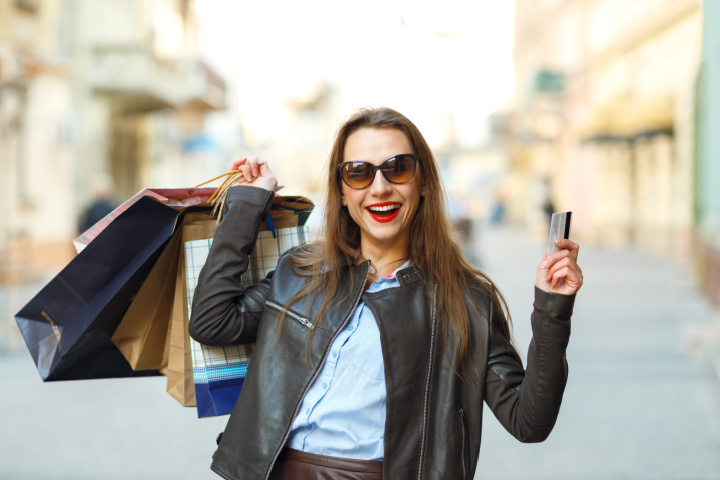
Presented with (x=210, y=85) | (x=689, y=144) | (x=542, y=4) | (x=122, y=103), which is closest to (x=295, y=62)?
(x=542, y=4)

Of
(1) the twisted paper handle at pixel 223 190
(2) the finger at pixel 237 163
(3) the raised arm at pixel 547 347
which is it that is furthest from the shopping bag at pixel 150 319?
(3) the raised arm at pixel 547 347

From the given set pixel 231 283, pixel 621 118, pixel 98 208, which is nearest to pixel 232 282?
pixel 231 283

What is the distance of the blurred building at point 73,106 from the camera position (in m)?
14.7

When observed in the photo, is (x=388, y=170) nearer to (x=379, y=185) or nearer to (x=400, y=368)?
(x=379, y=185)

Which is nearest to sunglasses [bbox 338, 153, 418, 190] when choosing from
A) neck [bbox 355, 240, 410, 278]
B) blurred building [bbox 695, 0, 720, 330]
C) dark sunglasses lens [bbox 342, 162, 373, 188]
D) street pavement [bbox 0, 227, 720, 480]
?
dark sunglasses lens [bbox 342, 162, 373, 188]

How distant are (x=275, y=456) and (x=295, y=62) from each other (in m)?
55.2

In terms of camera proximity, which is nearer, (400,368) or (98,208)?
(400,368)

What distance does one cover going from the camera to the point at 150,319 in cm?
237

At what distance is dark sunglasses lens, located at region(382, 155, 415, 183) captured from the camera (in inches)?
84.4

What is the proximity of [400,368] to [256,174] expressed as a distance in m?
0.69

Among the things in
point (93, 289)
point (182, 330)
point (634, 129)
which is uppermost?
point (634, 129)

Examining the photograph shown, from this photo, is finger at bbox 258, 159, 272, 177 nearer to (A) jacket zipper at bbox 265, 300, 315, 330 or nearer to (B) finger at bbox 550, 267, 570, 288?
(A) jacket zipper at bbox 265, 300, 315, 330

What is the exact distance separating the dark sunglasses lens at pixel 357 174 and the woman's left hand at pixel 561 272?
517 millimetres

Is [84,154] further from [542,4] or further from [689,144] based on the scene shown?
[542,4]
